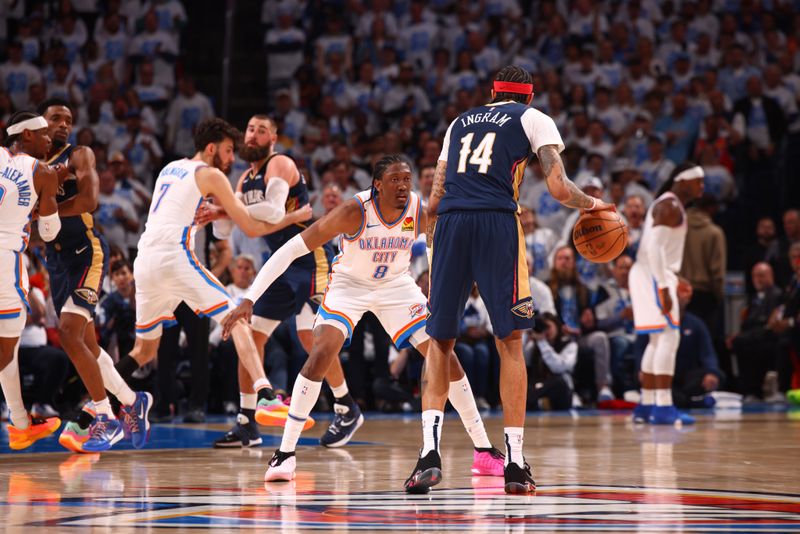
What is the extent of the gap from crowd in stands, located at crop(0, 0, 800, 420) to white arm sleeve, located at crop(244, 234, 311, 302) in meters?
4.45

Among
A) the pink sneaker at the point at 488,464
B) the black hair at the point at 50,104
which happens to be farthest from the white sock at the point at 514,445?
the black hair at the point at 50,104

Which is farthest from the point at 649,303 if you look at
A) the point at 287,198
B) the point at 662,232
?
the point at 287,198

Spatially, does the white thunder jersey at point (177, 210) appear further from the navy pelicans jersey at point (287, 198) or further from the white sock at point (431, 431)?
the white sock at point (431, 431)

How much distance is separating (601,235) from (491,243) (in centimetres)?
69

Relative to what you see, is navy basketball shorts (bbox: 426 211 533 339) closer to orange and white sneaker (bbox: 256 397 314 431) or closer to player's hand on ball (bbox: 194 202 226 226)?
orange and white sneaker (bbox: 256 397 314 431)

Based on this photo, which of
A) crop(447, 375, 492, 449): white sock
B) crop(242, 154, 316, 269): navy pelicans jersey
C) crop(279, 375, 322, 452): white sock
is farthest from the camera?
crop(242, 154, 316, 269): navy pelicans jersey

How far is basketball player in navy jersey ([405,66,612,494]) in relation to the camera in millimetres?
5781

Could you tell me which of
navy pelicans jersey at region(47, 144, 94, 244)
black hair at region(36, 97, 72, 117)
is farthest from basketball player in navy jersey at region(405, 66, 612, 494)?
black hair at region(36, 97, 72, 117)

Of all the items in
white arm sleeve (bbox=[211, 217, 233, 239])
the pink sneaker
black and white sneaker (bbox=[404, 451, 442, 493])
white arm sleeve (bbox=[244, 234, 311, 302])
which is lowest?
the pink sneaker

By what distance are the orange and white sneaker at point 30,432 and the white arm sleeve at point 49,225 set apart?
50.0 inches

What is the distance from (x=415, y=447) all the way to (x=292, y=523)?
3.72 meters

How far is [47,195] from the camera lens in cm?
760

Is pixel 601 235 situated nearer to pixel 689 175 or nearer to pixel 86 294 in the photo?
pixel 86 294

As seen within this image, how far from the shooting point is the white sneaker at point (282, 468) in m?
6.11
